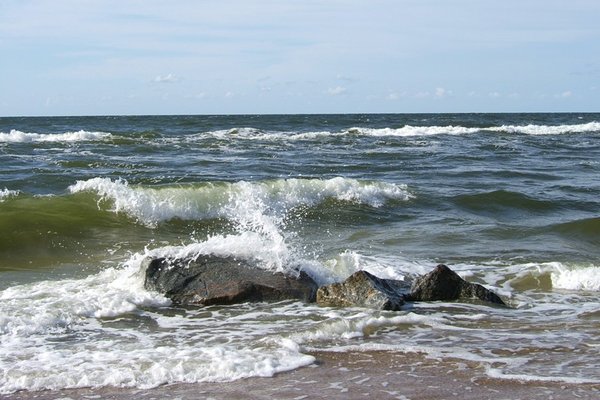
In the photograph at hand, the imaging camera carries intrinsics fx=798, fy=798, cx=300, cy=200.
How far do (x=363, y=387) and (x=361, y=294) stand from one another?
2343 millimetres

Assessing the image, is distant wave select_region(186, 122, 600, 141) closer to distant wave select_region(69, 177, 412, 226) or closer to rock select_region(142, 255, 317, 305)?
distant wave select_region(69, 177, 412, 226)

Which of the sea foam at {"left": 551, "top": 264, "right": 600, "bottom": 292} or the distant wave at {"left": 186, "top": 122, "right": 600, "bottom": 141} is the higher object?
the distant wave at {"left": 186, "top": 122, "right": 600, "bottom": 141}

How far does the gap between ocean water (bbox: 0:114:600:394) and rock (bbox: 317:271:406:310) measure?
0.58 ft

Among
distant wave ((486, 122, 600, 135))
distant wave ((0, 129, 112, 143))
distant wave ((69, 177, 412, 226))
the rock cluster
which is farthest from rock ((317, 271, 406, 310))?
distant wave ((486, 122, 600, 135))

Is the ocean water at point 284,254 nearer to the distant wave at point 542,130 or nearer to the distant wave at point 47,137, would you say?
the distant wave at point 47,137

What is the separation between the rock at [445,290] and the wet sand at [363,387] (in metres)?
2.22

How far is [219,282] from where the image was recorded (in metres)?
7.93

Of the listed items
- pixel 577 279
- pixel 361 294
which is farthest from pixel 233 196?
pixel 361 294

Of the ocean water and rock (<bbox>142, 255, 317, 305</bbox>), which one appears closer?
the ocean water

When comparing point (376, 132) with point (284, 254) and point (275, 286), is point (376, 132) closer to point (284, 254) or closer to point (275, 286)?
point (284, 254)

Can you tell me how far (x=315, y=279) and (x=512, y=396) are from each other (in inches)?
144

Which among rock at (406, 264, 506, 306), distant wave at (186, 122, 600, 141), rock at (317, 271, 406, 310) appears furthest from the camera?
distant wave at (186, 122, 600, 141)

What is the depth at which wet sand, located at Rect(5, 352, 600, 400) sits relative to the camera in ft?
16.7

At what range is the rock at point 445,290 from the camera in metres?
7.93
